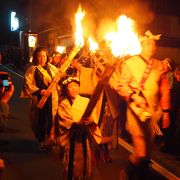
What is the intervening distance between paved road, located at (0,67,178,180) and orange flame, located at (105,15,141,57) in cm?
180

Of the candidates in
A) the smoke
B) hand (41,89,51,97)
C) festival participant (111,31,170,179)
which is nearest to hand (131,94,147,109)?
festival participant (111,31,170,179)

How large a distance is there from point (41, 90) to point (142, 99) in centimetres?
276

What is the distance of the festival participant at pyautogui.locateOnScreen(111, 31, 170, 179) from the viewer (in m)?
4.98

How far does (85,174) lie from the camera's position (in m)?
5.05

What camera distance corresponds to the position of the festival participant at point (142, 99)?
4.98m

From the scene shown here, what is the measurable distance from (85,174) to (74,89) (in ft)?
3.63

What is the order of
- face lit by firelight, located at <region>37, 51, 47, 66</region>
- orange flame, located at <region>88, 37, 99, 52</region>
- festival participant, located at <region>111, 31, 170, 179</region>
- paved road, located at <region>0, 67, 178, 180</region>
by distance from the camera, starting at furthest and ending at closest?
1. face lit by firelight, located at <region>37, 51, 47, 66</region>
2. paved road, located at <region>0, 67, 178, 180</region>
3. orange flame, located at <region>88, 37, 99, 52</region>
4. festival participant, located at <region>111, 31, 170, 179</region>

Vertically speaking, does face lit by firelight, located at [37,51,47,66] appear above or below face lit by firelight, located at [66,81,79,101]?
above

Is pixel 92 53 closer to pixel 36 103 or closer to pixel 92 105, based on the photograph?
pixel 92 105

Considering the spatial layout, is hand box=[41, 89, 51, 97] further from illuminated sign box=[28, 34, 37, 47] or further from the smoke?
illuminated sign box=[28, 34, 37, 47]

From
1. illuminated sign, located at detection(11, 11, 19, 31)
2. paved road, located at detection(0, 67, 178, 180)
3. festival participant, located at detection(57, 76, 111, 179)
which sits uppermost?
illuminated sign, located at detection(11, 11, 19, 31)

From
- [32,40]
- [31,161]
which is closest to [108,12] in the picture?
[31,161]

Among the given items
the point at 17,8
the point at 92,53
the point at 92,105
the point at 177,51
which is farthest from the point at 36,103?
the point at 17,8

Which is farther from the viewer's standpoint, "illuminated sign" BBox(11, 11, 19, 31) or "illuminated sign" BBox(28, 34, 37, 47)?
"illuminated sign" BBox(11, 11, 19, 31)
